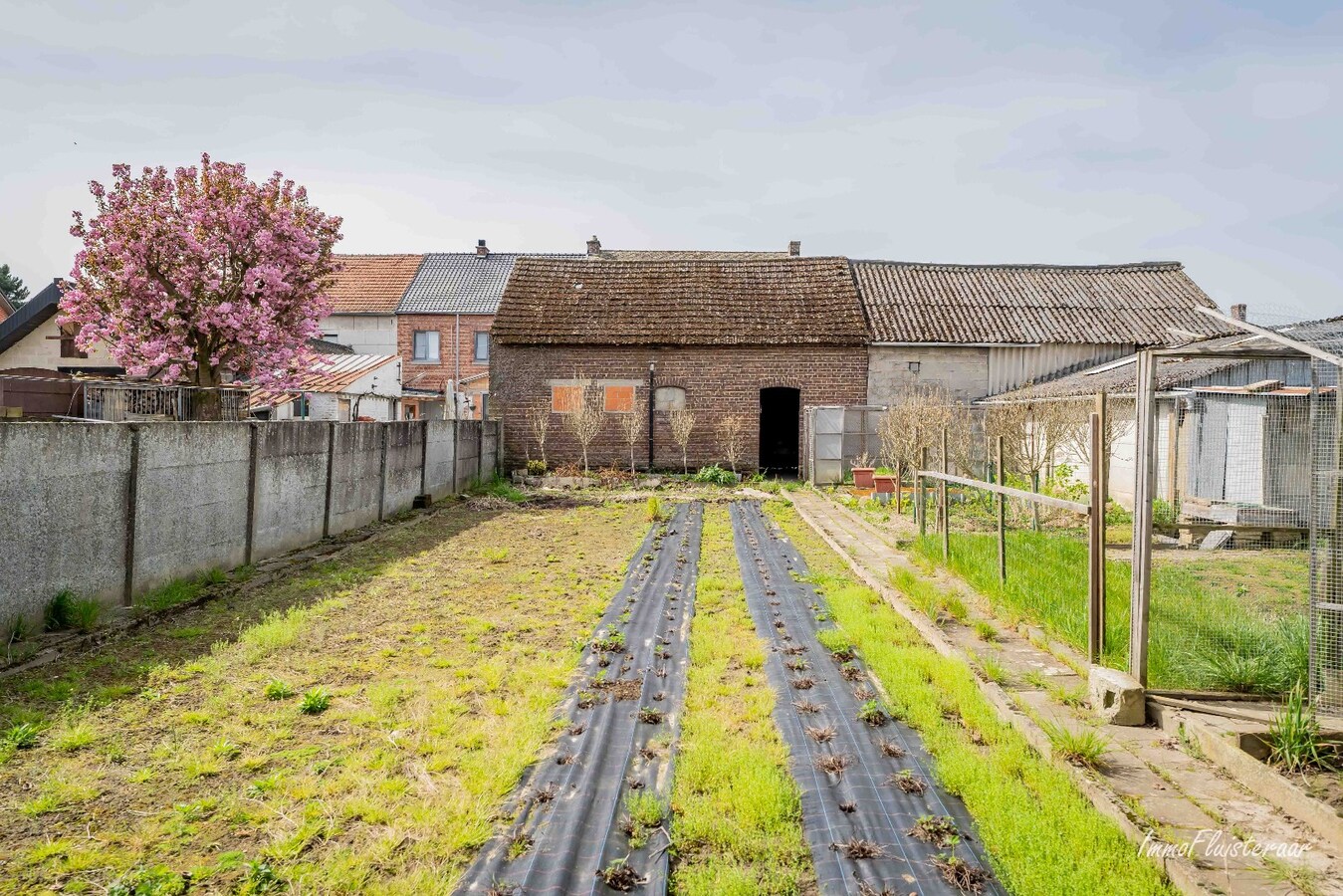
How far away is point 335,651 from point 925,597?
16.0 feet

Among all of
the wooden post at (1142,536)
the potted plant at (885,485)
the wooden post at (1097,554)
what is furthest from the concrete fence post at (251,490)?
the potted plant at (885,485)

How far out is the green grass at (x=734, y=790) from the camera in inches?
120

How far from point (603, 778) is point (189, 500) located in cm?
591

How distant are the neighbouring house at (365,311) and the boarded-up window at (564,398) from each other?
15.0 m

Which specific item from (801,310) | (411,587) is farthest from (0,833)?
(801,310)

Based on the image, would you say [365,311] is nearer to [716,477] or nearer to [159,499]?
[716,477]

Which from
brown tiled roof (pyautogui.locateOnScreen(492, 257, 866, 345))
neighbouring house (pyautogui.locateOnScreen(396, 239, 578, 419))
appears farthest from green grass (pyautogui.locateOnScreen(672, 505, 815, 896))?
neighbouring house (pyautogui.locateOnScreen(396, 239, 578, 419))

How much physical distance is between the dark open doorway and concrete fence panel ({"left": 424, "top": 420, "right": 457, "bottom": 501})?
903 cm

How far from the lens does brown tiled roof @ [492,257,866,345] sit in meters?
20.9

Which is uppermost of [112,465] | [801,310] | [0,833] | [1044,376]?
[801,310]

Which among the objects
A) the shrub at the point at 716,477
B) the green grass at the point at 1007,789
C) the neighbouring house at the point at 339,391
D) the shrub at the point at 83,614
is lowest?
the green grass at the point at 1007,789

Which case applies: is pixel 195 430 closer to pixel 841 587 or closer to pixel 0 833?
pixel 0 833

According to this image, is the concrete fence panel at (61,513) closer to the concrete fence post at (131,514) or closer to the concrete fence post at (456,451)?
the concrete fence post at (131,514)

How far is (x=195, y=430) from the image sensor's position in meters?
7.80
